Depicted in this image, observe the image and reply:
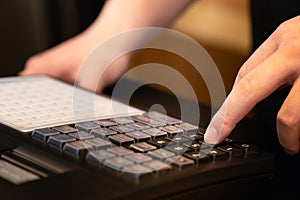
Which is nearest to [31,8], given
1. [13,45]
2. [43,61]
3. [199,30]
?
[13,45]

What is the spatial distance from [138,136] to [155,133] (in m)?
0.02

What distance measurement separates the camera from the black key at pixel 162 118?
1.74ft

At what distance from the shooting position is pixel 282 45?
0.53 metres

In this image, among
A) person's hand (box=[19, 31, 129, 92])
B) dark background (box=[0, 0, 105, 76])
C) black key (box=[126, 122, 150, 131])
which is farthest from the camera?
dark background (box=[0, 0, 105, 76])

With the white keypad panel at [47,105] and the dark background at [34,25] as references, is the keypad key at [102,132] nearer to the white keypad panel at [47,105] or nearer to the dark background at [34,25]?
the white keypad panel at [47,105]

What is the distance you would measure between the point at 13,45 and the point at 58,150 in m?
0.86

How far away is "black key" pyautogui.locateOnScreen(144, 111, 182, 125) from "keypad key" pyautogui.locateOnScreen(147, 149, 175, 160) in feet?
0.27

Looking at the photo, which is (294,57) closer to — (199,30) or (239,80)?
(239,80)

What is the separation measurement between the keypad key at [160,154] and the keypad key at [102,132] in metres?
0.05

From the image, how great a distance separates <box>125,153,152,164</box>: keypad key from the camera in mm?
421

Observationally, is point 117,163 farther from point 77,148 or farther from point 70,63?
point 70,63

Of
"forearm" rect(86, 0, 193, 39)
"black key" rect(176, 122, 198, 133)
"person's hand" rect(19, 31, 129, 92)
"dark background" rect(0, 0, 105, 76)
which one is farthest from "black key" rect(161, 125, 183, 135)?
"dark background" rect(0, 0, 105, 76)

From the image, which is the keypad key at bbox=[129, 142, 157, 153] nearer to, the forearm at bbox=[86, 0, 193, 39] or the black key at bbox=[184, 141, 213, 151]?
the black key at bbox=[184, 141, 213, 151]

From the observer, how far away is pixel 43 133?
0.48 meters
